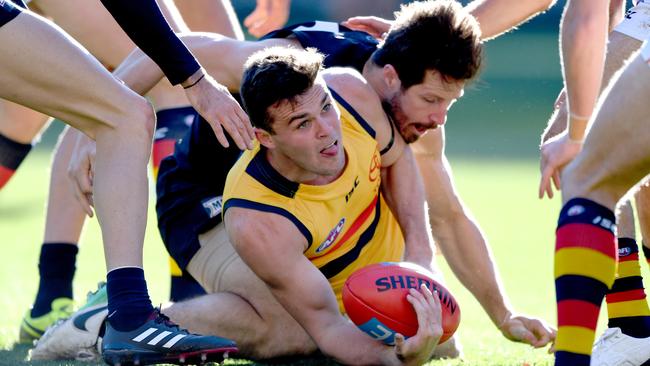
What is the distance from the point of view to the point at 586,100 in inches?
143

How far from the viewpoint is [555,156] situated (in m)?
3.55

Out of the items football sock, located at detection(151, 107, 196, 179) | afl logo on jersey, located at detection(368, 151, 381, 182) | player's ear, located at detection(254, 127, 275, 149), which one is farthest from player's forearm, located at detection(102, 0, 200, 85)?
football sock, located at detection(151, 107, 196, 179)

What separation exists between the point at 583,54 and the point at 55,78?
1714 mm

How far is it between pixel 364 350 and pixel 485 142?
11.3 meters

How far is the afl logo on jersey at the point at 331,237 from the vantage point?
4.27m

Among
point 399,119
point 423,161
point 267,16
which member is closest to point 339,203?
point 399,119

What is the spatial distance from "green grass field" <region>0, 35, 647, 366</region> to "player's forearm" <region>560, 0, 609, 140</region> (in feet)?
3.96

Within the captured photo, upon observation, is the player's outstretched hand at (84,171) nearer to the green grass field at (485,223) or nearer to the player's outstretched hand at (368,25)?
the green grass field at (485,223)

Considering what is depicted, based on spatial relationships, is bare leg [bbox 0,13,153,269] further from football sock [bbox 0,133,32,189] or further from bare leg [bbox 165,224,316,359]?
football sock [bbox 0,133,32,189]

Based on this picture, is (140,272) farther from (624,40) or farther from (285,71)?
(624,40)

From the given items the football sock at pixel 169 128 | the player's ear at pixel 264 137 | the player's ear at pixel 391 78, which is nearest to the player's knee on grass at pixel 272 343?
the player's ear at pixel 264 137

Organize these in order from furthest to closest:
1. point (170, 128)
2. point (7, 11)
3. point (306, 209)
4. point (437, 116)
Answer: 1. point (170, 128)
2. point (437, 116)
3. point (306, 209)
4. point (7, 11)

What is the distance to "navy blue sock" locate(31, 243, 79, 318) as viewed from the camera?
5.14 metres

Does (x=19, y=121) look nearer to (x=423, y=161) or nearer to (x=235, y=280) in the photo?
(x=235, y=280)
